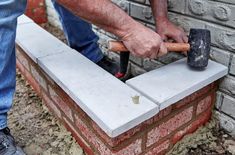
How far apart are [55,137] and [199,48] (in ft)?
3.23

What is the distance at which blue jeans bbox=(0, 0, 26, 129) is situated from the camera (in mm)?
1394

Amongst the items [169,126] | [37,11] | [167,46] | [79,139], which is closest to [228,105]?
[169,126]

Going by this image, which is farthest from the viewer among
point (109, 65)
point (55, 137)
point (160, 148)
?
point (109, 65)

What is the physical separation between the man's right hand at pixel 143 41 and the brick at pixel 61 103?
540mm

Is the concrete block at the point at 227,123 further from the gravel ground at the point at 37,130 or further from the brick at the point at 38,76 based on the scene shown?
the brick at the point at 38,76

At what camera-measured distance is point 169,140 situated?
1.62 m

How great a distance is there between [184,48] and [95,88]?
1.64ft

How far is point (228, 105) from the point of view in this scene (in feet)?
5.53

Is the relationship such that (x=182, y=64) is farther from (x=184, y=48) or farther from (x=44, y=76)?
(x=44, y=76)

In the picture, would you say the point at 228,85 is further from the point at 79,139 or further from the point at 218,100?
the point at 79,139

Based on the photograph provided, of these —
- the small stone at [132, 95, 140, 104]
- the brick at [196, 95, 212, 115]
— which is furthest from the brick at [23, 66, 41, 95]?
the brick at [196, 95, 212, 115]

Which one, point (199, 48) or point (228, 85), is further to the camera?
point (228, 85)

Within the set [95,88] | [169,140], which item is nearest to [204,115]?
[169,140]

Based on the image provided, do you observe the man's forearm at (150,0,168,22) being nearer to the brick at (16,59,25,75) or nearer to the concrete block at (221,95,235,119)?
the concrete block at (221,95,235,119)
